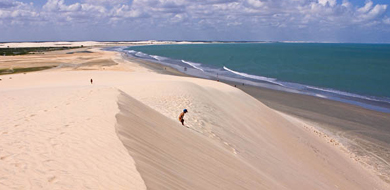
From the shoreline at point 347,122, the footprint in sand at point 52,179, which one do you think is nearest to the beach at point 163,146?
the footprint in sand at point 52,179

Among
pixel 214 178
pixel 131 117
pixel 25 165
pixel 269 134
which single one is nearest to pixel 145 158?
pixel 214 178

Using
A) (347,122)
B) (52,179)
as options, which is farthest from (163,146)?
(347,122)

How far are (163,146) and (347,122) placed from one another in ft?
62.4

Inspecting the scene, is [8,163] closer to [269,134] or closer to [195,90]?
[269,134]

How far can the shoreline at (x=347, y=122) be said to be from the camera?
16297 millimetres

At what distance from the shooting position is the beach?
5.57m

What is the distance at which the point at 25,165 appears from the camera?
18.1 ft

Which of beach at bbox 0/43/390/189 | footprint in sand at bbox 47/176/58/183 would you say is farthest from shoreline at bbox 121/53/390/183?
footprint in sand at bbox 47/176/58/183

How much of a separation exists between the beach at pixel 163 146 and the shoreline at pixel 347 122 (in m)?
0.38

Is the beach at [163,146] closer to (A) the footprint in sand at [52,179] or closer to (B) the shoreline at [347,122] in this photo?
(A) the footprint in sand at [52,179]

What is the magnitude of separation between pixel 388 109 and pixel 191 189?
1087 inches

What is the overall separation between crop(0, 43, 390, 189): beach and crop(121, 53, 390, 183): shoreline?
380 mm

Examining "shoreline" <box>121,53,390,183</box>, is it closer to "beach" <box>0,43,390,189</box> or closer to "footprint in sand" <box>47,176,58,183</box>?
"beach" <box>0,43,390,189</box>

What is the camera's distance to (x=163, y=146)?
800 cm
